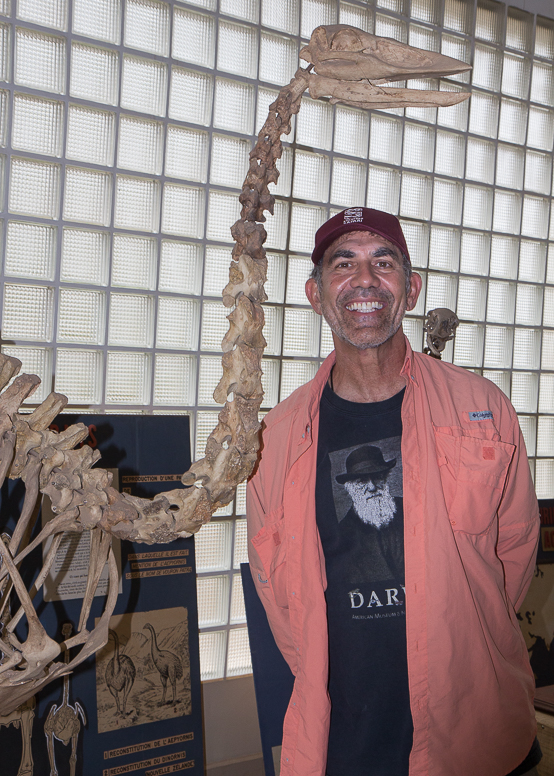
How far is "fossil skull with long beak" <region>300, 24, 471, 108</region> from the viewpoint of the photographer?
1241 mm

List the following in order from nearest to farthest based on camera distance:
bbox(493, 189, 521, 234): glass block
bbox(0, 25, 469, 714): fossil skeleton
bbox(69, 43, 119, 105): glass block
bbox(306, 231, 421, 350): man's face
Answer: bbox(0, 25, 469, 714): fossil skeleton
bbox(306, 231, 421, 350): man's face
bbox(69, 43, 119, 105): glass block
bbox(493, 189, 521, 234): glass block

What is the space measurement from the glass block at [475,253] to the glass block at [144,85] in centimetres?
170

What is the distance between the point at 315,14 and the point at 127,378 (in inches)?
73.9

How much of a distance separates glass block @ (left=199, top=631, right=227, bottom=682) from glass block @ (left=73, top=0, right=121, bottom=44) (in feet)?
8.24

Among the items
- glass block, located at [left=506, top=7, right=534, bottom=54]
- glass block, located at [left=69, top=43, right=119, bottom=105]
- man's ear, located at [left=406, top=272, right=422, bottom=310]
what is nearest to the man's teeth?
man's ear, located at [left=406, top=272, right=422, bottom=310]

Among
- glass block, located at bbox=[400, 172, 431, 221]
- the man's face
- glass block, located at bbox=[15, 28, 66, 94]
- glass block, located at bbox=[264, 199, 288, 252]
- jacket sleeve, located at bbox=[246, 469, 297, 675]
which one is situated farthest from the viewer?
glass block, located at bbox=[400, 172, 431, 221]

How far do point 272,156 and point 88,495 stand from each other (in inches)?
Answer: 29.2

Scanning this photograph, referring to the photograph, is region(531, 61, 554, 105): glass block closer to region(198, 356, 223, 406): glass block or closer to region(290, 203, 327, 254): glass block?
region(290, 203, 327, 254): glass block

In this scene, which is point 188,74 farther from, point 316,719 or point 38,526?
point 316,719

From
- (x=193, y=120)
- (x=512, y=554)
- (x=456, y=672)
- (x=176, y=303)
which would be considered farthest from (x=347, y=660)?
(x=193, y=120)

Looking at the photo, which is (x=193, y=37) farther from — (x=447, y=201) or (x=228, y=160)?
(x=447, y=201)

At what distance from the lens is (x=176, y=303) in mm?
2689

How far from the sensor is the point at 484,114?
338cm

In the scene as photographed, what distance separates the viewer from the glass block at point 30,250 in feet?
7.73
